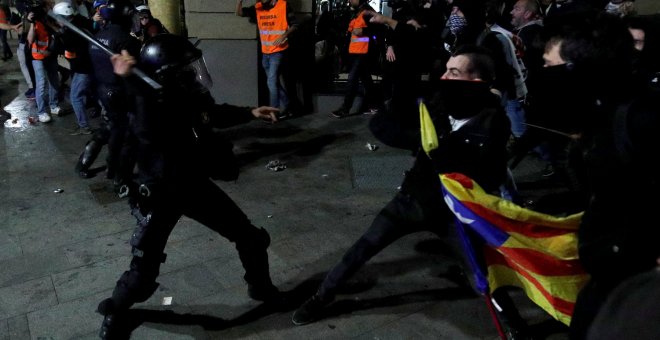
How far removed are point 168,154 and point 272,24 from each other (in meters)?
5.44

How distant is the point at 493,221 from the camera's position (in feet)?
9.12

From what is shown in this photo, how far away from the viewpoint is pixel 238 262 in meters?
4.23

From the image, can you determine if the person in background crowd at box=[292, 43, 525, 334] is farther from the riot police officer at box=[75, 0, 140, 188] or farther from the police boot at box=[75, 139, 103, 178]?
the police boot at box=[75, 139, 103, 178]

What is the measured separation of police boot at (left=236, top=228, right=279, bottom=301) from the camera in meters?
3.38

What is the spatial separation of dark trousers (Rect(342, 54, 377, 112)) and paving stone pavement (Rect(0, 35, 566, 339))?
1.95m

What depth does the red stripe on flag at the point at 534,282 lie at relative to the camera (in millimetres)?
2793

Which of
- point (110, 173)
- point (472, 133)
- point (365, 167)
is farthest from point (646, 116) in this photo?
point (110, 173)

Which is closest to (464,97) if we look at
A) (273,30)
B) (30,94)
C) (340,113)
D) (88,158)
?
(88,158)

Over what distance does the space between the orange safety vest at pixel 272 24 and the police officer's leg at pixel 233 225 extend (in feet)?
17.0

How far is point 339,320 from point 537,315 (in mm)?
1384

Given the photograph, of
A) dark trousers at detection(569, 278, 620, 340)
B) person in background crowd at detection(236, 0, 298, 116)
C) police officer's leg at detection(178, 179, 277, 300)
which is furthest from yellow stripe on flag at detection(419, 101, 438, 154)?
person in background crowd at detection(236, 0, 298, 116)

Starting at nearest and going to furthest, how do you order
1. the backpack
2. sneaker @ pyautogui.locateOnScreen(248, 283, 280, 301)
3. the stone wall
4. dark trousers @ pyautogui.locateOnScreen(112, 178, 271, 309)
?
dark trousers @ pyautogui.locateOnScreen(112, 178, 271, 309) → sneaker @ pyautogui.locateOnScreen(248, 283, 280, 301) → the backpack → the stone wall

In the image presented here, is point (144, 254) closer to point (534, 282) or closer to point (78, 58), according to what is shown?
point (534, 282)

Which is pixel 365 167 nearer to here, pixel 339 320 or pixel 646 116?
pixel 339 320
